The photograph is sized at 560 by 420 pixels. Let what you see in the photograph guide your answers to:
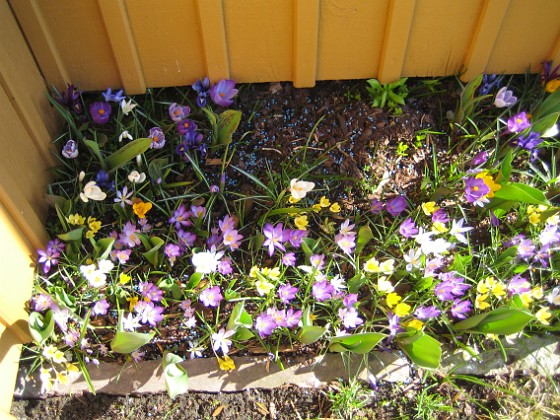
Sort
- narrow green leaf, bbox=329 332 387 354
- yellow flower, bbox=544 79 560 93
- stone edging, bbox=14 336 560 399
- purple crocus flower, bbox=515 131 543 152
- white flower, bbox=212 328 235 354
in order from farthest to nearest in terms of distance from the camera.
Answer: yellow flower, bbox=544 79 560 93
purple crocus flower, bbox=515 131 543 152
stone edging, bbox=14 336 560 399
white flower, bbox=212 328 235 354
narrow green leaf, bbox=329 332 387 354

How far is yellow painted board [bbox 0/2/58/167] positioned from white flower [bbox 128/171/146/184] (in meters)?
0.37

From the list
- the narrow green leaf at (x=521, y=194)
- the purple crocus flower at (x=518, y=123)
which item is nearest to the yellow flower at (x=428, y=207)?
the narrow green leaf at (x=521, y=194)

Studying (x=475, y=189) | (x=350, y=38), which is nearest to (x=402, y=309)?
(x=475, y=189)

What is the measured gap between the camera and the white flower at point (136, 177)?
229cm

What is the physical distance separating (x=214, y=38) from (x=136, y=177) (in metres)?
0.62

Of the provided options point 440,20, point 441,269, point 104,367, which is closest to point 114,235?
point 104,367

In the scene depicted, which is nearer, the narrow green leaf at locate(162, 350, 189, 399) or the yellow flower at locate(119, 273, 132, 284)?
the narrow green leaf at locate(162, 350, 189, 399)

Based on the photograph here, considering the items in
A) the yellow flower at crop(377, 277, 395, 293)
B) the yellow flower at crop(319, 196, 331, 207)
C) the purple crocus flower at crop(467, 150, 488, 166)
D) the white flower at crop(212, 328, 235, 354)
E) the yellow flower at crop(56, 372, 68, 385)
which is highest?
the purple crocus flower at crop(467, 150, 488, 166)

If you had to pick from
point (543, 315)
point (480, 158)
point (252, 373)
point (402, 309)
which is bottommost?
point (252, 373)

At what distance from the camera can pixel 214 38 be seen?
2.32 meters

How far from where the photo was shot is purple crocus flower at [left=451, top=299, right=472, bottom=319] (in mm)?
2208

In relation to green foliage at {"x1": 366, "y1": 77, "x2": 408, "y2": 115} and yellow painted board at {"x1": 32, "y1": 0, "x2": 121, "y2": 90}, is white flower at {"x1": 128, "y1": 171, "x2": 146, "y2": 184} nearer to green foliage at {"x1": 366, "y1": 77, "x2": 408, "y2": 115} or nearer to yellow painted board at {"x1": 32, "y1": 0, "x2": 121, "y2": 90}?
yellow painted board at {"x1": 32, "y1": 0, "x2": 121, "y2": 90}

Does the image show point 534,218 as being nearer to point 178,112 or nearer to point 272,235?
point 272,235

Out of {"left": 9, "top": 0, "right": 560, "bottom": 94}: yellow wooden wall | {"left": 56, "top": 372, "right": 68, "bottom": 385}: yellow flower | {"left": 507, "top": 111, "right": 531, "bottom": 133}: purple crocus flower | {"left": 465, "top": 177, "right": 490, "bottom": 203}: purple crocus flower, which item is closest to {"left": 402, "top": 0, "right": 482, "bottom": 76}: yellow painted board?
{"left": 9, "top": 0, "right": 560, "bottom": 94}: yellow wooden wall
